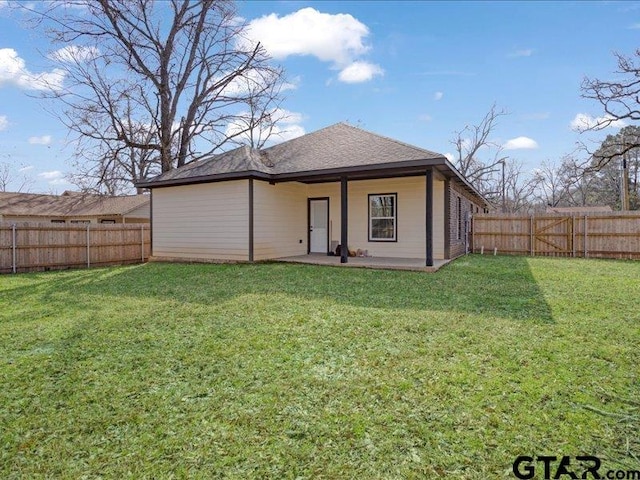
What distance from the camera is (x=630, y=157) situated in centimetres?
3178

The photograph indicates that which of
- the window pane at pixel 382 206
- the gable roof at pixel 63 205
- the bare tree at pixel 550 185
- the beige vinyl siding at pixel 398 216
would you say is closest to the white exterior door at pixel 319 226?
the beige vinyl siding at pixel 398 216

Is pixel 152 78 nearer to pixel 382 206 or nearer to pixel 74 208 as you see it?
pixel 74 208

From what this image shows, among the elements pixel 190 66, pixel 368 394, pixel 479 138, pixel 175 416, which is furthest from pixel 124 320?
pixel 479 138

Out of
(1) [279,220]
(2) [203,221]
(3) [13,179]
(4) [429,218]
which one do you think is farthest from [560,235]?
(3) [13,179]

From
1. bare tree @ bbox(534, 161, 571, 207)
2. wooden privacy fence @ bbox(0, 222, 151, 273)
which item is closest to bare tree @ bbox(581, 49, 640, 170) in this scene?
wooden privacy fence @ bbox(0, 222, 151, 273)

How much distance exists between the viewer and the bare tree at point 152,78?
51.2 ft

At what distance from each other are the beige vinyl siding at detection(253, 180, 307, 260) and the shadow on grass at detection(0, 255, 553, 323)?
3.83 feet

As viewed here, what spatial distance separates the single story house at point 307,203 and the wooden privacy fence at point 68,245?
1.36 meters

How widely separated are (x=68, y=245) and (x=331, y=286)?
9231 millimetres

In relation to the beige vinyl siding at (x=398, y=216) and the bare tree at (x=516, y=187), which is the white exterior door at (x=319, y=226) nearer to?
the beige vinyl siding at (x=398, y=216)

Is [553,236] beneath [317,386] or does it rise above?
above

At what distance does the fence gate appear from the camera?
1334cm

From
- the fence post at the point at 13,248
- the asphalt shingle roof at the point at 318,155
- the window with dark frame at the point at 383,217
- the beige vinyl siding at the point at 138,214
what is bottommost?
the fence post at the point at 13,248

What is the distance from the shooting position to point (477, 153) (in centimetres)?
2911
